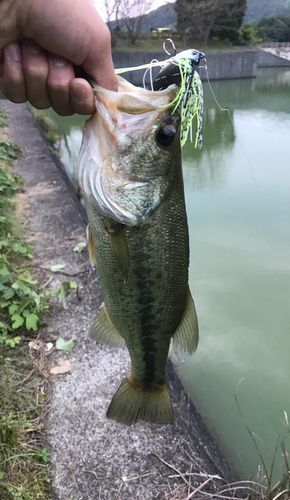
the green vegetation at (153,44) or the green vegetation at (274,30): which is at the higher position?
the green vegetation at (274,30)

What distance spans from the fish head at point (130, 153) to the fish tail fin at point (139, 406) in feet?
2.77

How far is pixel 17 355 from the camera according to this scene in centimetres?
247

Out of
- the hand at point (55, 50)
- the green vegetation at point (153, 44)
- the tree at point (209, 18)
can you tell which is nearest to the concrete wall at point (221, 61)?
the green vegetation at point (153, 44)

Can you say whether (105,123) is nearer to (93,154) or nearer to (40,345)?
(93,154)

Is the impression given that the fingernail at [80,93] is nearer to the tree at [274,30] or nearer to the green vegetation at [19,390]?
the green vegetation at [19,390]

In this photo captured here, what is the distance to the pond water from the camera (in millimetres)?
2781

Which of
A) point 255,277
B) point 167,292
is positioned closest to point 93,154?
point 167,292

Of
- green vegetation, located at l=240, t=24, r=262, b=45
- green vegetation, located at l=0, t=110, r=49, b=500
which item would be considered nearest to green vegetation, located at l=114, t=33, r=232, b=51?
green vegetation, located at l=240, t=24, r=262, b=45

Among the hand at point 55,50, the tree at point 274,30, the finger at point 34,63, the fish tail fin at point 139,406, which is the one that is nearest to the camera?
the hand at point 55,50

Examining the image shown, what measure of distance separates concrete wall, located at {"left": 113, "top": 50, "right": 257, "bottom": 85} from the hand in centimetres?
2613

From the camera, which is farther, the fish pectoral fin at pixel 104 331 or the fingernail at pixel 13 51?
the fish pectoral fin at pixel 104 331

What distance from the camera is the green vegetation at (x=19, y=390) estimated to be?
1.78 metres

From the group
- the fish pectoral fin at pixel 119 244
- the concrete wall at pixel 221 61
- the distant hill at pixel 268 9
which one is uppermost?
the distant hill at pixel 268 9

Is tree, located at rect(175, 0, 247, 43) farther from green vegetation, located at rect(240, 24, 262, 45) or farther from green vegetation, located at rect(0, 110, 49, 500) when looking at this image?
green vegetation, located at rect(0, 110, 49, 500)
